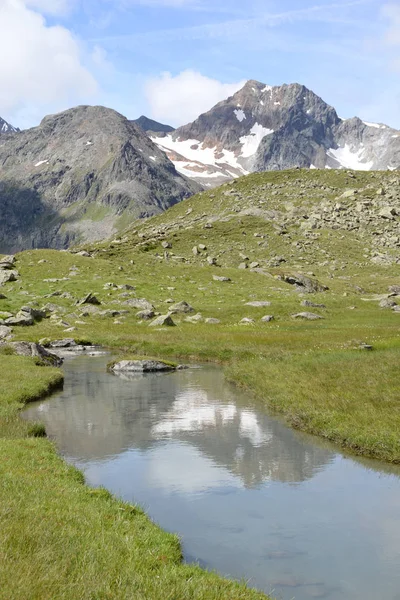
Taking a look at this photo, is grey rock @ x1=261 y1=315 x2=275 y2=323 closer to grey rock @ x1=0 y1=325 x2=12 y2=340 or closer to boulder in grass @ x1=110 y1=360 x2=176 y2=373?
boulder in grass @ x1=110 y1=360 x2=176 y2=373

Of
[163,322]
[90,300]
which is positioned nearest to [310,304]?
[163,322]

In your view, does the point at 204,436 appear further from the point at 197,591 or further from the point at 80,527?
the point at 197,591

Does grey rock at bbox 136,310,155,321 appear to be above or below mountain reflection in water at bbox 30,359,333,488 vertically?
above

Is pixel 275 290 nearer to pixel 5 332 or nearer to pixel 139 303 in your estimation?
pixel 139 303

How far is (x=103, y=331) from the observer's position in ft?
201

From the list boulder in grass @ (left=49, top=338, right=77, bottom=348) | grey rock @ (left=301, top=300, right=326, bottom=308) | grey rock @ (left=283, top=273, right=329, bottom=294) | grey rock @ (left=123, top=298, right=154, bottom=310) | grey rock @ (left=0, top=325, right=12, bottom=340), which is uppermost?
grey rock @ (left=283, top=273, right=329, bottom=294)

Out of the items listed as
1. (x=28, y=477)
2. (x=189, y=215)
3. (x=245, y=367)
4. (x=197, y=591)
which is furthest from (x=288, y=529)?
(x=189, y=215)

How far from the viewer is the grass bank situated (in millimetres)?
9078

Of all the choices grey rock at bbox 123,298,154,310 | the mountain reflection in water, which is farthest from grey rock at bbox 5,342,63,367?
grey rock at bbox 123,298,154,310

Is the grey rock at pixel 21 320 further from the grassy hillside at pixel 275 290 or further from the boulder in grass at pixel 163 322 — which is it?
the boulder in grass at pixel 163 322

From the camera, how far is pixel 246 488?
712 inches

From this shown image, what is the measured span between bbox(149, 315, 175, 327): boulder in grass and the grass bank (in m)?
46.1

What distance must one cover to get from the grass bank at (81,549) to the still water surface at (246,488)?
1.56 m

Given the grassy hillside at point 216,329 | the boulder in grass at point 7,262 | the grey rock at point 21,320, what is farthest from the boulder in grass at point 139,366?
the boulder in grass at point 7,262
